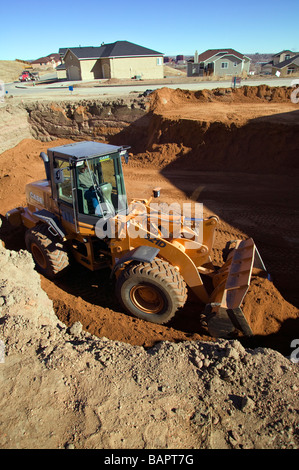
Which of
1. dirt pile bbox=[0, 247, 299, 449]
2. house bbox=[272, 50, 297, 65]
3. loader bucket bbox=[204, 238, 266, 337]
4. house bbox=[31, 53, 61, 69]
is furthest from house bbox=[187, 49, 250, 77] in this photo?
house bbox=[31, 53, 61, 69]

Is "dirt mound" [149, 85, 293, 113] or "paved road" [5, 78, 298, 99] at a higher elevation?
"paved road" [5, 78, 298, 99]

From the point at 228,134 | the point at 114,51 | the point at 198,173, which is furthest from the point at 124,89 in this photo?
the point at 114,51

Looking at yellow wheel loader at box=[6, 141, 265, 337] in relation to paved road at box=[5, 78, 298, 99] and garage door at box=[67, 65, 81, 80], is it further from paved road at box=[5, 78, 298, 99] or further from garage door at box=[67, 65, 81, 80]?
garage door at box=[67, 65, 81, 80]

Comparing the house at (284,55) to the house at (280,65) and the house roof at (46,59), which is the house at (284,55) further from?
the house roof at (46,59)

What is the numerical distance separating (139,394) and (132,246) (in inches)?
96.8

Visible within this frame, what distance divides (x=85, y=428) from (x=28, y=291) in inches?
102

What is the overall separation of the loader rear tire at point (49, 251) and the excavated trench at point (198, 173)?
296mm

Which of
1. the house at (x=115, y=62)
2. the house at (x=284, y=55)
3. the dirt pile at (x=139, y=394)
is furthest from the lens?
the house at (x=284, y=55)

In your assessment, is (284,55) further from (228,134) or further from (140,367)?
(140,367)

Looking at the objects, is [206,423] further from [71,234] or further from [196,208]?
[196,208]

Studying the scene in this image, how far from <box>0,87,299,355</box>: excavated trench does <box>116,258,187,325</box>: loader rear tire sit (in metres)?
0.22

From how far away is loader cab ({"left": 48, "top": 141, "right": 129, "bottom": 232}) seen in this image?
526 centimetres

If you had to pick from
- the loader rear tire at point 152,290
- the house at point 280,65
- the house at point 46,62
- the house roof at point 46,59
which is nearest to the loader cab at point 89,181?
the loader rear tire at point 152,290

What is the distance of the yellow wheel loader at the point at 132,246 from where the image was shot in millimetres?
4785
